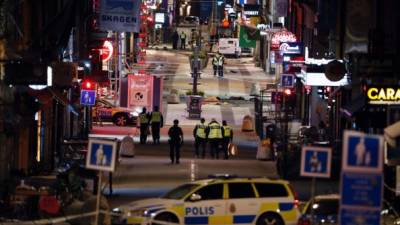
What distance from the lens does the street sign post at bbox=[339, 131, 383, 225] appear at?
17375 millimetres

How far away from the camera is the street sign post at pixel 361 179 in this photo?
17.4m

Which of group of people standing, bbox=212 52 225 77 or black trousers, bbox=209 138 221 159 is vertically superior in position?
group of people standing, bbox=212 52 225 77

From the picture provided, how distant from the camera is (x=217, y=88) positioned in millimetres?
75062

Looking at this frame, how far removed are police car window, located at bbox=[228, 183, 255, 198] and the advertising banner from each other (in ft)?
70.7

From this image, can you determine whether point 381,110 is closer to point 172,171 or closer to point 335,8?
point 172,171

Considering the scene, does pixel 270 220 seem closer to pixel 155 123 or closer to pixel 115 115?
pixel 155 123

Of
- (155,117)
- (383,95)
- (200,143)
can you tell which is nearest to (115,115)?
(155,117)

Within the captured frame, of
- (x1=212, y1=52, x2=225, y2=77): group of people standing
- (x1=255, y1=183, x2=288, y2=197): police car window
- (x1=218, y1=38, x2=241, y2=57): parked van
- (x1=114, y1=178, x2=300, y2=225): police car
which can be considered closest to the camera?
(x1=114, y1=178, x2=300, y2=225): police car

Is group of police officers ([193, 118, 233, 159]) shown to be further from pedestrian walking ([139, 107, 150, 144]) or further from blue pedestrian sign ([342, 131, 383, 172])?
blue pedestrian sign ([342, 131, 383, 172])

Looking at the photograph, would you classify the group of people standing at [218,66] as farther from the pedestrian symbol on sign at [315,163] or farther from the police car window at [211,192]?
the pedestrian symbol on sign at [315,163]

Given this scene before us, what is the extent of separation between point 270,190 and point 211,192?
4.13ft

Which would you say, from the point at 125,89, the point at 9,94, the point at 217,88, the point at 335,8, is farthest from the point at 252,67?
the point at 9,94

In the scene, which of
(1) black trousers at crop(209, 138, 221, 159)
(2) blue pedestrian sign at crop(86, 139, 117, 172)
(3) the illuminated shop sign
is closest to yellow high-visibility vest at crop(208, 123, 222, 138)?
(1) black trousers at crop(209, 138, 221, 159)

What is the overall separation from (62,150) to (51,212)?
15548mm
